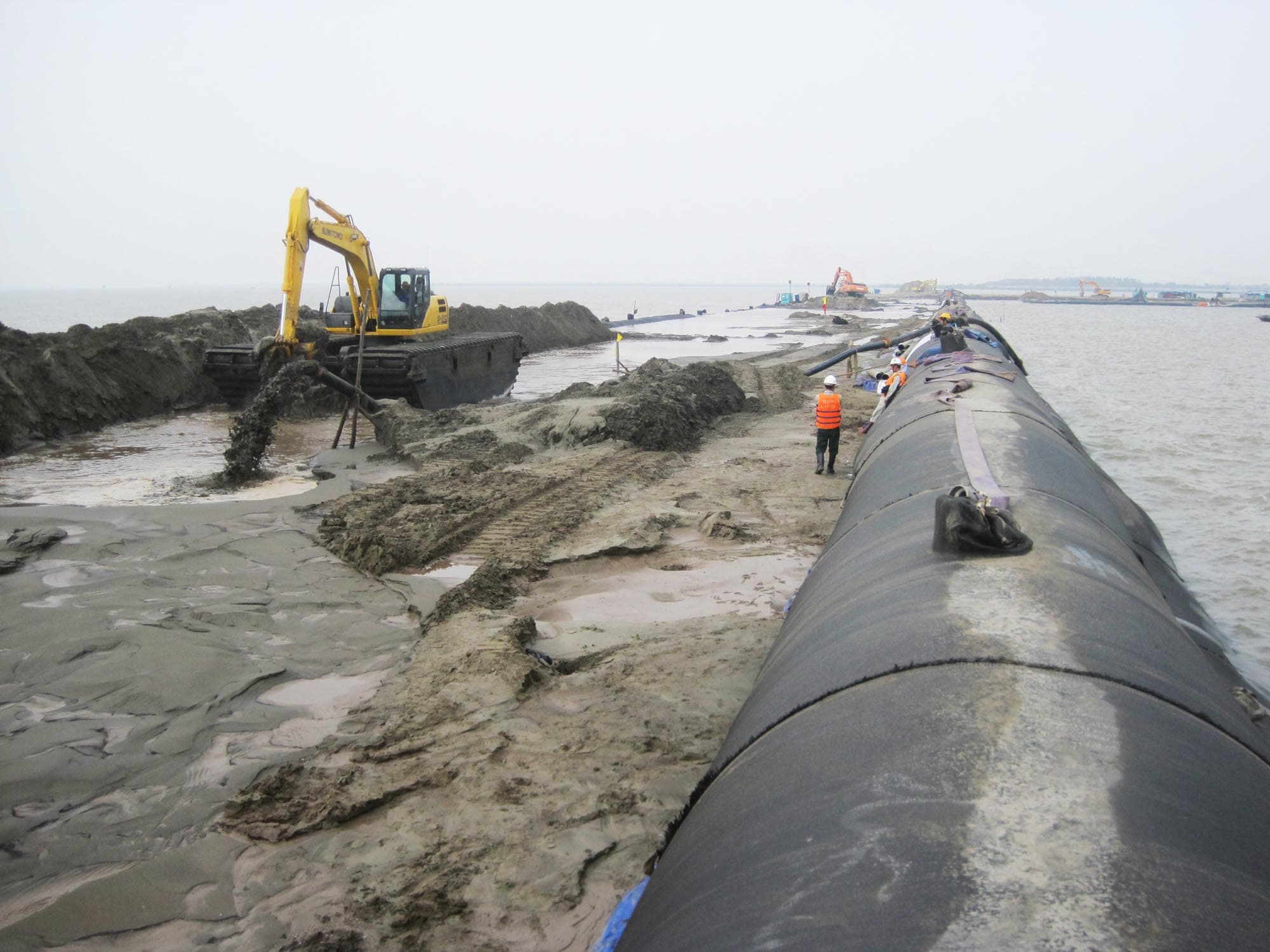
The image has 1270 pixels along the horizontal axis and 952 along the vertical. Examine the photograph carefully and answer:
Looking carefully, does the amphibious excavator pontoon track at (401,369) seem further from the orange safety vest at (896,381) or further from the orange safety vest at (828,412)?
the orange safety vest at (896,381)

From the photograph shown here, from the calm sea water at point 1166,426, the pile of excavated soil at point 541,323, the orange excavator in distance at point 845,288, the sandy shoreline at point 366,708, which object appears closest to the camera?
the sandy shoreline at point 366,708

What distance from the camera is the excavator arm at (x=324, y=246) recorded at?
1465cm

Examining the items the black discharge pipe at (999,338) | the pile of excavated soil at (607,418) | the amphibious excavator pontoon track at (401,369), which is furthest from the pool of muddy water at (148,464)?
the black discharge pipe at (999,338)

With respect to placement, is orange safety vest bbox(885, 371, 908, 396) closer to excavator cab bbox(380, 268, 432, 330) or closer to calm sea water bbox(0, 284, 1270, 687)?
calm sea water bbox(0, 284, 1270, 687)

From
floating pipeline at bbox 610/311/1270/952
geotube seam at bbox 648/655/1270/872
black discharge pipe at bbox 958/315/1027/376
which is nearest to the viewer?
floating pipeline at bbox 610/311/1270/952

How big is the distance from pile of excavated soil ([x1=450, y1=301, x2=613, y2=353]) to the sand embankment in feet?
42.9

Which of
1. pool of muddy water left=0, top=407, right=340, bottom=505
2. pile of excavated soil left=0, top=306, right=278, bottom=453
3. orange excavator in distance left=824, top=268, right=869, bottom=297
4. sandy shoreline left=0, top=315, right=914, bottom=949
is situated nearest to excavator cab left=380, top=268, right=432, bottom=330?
pool of muddy water left=0, top=407, right=340, bottom=505

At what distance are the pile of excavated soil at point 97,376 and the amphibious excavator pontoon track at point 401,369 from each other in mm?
1862

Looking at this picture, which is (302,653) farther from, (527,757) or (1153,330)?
(1153,330)

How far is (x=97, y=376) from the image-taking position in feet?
54.2

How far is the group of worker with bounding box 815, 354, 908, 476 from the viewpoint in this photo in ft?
31.2

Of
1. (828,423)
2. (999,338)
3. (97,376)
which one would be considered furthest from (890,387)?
(97,376)

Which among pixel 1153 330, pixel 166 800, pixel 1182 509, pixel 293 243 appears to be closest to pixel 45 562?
pixel 166 800

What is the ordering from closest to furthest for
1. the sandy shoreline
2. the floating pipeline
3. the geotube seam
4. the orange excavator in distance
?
the floating pipeline < the geotube seam < the sandy shoreline < the orange excavator in distance
